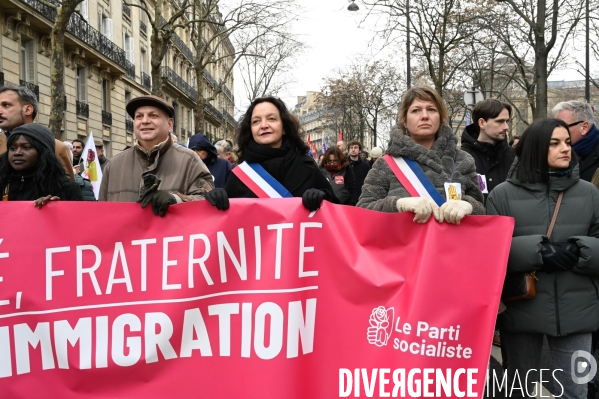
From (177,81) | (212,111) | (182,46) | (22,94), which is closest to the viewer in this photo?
(22,94)

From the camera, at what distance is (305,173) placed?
3.60 metres

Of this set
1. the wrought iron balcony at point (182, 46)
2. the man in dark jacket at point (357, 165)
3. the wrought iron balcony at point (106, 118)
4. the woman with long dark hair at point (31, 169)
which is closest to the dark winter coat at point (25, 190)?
the woman with long dark hair at point (31, 169)

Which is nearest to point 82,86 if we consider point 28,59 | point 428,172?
point 28,59

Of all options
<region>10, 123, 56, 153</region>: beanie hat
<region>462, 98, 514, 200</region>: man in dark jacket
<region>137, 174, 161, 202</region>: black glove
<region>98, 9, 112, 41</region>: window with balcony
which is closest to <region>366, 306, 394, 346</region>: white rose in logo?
<region>137, 174, 161, 202</region>: black glove

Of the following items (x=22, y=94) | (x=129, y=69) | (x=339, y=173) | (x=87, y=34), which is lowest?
(x=339, y=173)

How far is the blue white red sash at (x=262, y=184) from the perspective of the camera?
3.55 meters

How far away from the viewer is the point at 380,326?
3.09 metres

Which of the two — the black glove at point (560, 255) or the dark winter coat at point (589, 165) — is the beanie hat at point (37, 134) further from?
the dark winter coat at point (589, 165)

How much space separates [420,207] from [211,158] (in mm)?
4745

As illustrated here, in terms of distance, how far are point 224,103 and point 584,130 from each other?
244 feet

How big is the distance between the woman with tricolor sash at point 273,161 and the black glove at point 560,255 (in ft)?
4.05

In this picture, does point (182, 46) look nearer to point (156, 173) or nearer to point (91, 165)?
point (91, 165)

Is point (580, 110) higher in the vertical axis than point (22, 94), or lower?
lower

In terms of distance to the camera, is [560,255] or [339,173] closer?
[560,255]
